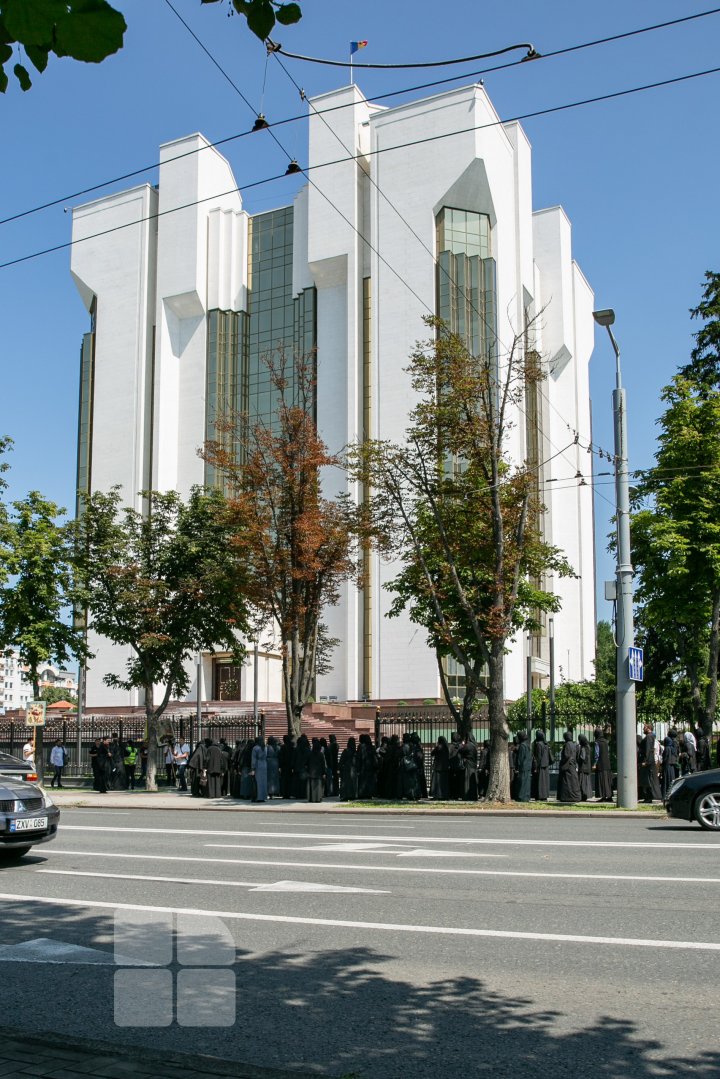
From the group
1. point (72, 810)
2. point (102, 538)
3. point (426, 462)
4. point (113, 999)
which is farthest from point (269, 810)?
point (113, 999)

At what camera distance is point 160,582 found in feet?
97.8

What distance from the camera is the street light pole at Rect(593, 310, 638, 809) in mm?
20125

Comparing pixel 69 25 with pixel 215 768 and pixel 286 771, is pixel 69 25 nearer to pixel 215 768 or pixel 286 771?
pixel 286 771

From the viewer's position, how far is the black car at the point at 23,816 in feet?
39.1

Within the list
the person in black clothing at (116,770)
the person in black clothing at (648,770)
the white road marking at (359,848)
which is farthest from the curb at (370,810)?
the white road marking at (359,848)

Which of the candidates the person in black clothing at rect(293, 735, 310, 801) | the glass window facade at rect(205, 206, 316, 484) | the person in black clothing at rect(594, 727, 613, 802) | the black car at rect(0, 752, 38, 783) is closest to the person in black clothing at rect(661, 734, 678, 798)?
the person in black clothing at rect(594, 727, 613, 802)

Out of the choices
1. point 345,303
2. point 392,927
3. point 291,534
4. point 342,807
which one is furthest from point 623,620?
point 345,303

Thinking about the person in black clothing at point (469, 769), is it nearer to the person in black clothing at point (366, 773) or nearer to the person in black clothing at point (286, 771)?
the person in black clothing at point (366, 773)

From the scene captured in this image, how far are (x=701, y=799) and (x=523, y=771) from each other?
8.69 m

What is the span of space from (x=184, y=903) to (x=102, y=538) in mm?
22478

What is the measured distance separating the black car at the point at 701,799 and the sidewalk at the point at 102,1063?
1176 centimetres

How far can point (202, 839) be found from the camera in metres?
15.1

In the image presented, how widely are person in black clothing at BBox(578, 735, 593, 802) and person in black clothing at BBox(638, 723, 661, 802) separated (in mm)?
1162

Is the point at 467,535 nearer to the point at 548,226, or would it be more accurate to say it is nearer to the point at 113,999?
the point at 113,999
